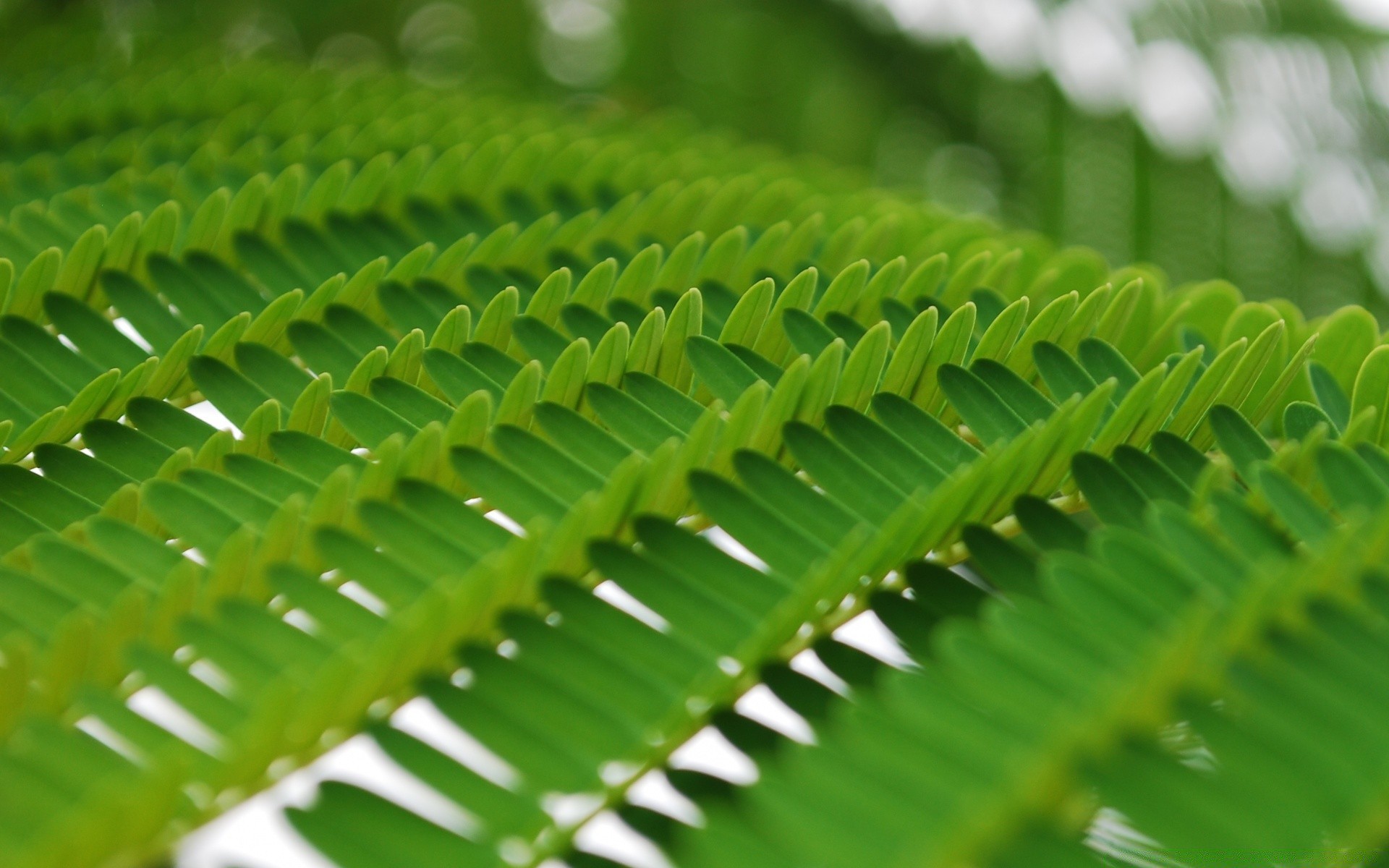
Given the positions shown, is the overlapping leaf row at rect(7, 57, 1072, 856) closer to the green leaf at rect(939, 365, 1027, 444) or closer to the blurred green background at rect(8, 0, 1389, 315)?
the green leaf at rect(939, 365, 1027, 444)

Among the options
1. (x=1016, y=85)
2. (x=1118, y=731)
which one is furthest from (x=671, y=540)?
(x=1016, y=85)

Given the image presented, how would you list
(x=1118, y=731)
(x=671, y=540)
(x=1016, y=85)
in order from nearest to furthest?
(x=1118, y=731), (x=671, y=540), (x=1016, y=85)

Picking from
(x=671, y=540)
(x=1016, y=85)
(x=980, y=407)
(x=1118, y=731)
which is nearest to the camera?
(x=1118, y=731)

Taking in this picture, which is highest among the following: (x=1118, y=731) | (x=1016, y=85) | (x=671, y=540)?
(x=1016, y=85)

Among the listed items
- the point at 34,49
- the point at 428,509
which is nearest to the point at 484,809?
the point at 428,509

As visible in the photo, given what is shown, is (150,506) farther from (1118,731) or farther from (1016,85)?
(1016,85)

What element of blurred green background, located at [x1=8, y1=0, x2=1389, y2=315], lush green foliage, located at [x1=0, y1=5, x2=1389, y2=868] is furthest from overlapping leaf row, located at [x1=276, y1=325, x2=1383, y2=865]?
blurred green background, located at [x1=8, y1=0, x2=1389, y2=315]

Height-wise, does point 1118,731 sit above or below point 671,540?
below

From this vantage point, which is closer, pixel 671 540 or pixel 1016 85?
pixel 671 540

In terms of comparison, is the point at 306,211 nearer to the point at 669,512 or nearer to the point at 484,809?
the point at 669,512
